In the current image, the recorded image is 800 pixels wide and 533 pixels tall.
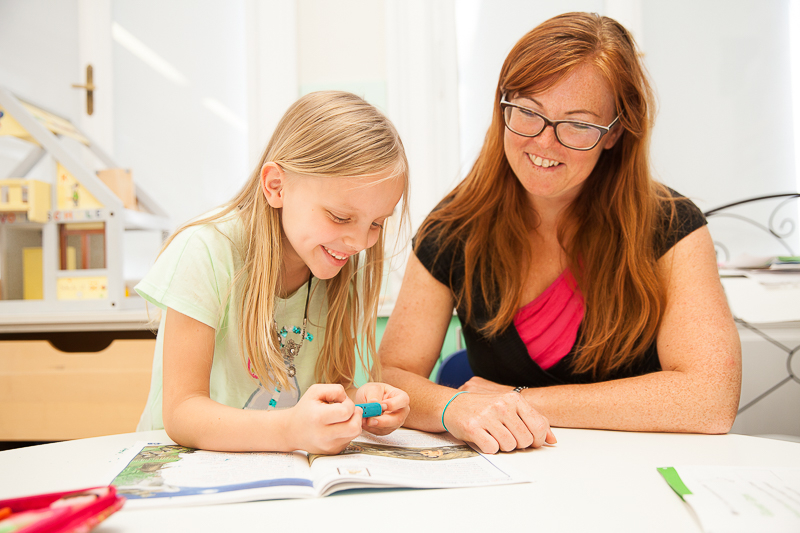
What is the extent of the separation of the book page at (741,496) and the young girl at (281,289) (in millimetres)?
386

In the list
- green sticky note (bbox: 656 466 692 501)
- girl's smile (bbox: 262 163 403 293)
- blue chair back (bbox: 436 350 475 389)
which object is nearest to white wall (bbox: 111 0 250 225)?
blue chair back (bbox: 436 350 475 389)

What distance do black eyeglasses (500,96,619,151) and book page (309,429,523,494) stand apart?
0.60 meters

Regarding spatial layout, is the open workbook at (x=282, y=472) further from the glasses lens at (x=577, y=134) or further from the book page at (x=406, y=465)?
the glasses lens at (x=577, y=134)

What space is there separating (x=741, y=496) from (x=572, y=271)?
632 millimetres

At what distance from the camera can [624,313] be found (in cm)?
108

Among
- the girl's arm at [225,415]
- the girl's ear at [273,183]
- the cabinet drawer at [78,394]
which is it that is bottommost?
the cabinet drawer at [78,394]

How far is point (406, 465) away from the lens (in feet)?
2.19

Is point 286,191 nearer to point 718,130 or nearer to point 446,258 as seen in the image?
point 446,258

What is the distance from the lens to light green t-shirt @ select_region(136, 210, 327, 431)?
85 centimetres

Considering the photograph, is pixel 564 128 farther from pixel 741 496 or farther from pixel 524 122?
pixel 741 496

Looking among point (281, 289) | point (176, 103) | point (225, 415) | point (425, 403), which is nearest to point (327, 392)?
point (225, 415)

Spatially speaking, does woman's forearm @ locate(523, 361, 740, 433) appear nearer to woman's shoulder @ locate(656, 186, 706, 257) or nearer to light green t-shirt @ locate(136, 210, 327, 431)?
woman's shoulder @ locate(656, 186, 706, 257)

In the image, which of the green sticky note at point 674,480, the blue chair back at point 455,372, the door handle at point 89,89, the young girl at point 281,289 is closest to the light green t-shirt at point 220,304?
the young girl at point 281,289

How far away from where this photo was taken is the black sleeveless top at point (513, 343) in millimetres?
1090
